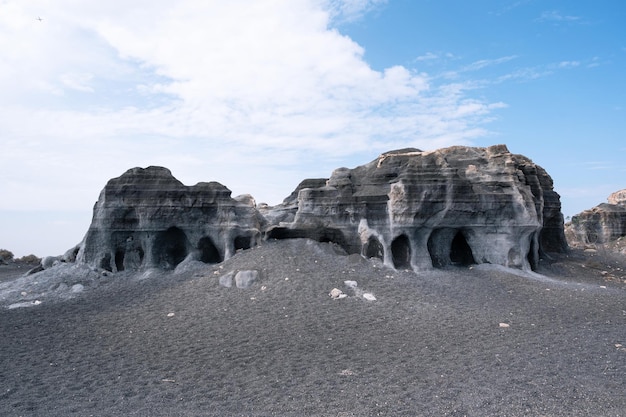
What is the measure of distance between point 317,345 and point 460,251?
1257 cm

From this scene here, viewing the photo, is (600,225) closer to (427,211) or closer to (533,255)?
(533,255)

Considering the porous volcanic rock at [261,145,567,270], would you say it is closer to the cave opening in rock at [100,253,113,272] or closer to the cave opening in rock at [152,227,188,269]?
the cave opening in rock at [152,227,188,269]

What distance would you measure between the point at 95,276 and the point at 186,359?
10291 mm

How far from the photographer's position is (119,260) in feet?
65.8

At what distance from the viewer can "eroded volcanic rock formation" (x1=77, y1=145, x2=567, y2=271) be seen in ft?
62.0

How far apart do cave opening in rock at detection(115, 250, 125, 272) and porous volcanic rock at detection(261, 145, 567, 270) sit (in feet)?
21.6

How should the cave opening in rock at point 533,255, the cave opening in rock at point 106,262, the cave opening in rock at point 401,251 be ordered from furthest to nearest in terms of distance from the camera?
1. the cave opening in rock at point 533,255
2. the cave opening in rock at point 106,262
3. the cave opening in rock at point 401,251

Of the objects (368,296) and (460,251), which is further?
(460,251)

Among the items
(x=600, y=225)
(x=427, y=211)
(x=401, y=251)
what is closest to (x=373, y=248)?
(x=401, y=251)

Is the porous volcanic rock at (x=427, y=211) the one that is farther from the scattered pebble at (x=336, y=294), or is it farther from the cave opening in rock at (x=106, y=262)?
the cave opening in rock at (x=106, y=262)

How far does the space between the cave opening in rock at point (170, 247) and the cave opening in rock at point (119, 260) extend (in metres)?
1.64

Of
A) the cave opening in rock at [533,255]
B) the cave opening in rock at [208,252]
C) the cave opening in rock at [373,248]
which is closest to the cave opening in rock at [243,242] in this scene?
the cave opening in rock at [208,252]

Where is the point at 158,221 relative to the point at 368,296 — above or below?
above

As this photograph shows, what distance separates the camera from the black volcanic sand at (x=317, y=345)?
799cm
